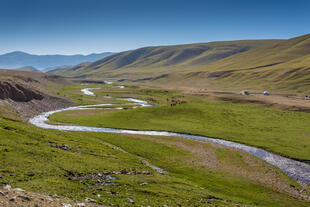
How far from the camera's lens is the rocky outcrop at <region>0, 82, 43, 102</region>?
3930 inches

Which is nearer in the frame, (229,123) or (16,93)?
(229,123)

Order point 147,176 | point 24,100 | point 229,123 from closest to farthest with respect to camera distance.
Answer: point 147,176 < point 229,123 < point 24,100

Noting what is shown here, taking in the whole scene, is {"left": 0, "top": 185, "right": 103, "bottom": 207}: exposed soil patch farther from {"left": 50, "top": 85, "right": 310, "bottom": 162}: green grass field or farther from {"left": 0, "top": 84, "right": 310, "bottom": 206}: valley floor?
{"left": 50, "top": 85, "right": 310, "bottom": 162}: green grass field

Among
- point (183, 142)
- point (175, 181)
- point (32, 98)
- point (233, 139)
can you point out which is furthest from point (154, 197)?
point (32, 98)

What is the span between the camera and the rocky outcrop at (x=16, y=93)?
9981 centimetres

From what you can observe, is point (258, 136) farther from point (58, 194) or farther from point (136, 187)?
point (58, 194)

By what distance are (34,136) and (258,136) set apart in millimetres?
61128

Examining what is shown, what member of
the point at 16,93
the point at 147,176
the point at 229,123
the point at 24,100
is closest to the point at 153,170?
the point at 147,176

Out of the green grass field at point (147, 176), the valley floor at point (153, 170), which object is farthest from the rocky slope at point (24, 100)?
the green grass field at point (147, 176)

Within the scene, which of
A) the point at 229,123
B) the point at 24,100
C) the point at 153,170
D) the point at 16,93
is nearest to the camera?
the point at 153,170

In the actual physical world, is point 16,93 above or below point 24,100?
above

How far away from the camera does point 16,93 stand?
346 feet

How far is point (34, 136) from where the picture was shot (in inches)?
1766

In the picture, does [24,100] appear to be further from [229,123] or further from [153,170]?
[229,123]
